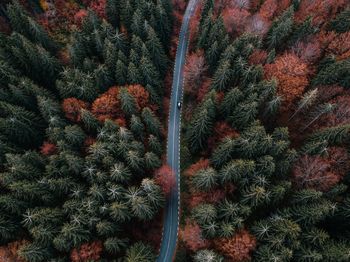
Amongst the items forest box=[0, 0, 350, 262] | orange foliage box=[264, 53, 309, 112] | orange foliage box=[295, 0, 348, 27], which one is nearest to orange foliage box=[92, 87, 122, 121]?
forest box=[0, 0, 350, 262]

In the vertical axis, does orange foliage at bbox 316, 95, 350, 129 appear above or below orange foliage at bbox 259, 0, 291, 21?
below

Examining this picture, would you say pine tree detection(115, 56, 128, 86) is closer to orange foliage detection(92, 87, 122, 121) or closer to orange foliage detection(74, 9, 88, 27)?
orange foliage detection(92, 87, 122, 121)

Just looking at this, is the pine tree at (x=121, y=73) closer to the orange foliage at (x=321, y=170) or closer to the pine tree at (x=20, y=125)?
the pine tree at (x=20, y=125)

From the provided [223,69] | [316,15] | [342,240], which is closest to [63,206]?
[223,69]

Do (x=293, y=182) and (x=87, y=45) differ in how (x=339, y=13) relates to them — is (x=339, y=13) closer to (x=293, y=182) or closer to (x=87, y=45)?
(x=293, y=182)

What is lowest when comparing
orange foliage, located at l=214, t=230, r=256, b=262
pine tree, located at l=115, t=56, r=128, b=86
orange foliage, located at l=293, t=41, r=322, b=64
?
orange foliage, located at l=214, t=230, r=256, b=262

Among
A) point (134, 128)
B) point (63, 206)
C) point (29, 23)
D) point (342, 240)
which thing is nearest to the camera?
point (342, 240)

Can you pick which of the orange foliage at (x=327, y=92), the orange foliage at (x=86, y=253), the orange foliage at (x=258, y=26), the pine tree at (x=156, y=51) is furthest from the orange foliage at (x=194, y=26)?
the orange foliage at (x=86, y=253)
